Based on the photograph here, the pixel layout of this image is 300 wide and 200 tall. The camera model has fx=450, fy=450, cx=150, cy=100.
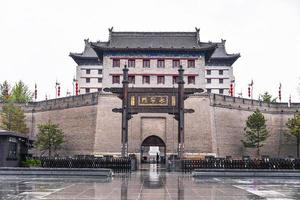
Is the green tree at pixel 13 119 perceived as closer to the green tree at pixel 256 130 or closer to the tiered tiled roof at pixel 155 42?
the tiered tiled roof at pixel 155 42

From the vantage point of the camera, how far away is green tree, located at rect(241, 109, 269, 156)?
152 feet

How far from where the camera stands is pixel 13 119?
47031 mm

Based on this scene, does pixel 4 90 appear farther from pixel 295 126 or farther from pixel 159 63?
pixel 295 126

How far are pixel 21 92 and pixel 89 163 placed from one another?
40843 millimetres

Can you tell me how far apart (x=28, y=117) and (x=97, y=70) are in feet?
53.8

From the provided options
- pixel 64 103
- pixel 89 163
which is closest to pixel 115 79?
pixel 64 103

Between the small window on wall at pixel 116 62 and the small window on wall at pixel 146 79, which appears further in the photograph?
the small window on wall at pixel 116 62

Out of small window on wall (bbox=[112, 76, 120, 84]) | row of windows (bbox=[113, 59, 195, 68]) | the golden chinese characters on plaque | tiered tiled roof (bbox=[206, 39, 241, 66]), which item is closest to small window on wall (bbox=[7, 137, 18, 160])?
the golden chinese characters on plaque

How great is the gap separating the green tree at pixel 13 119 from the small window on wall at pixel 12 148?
2355 centimetres

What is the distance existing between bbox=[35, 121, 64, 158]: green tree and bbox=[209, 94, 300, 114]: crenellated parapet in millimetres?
16309

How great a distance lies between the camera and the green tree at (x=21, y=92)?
203 ft

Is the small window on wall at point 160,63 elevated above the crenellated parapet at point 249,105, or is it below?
above

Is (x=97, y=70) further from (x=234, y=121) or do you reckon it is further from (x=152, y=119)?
(x=234, y=121)

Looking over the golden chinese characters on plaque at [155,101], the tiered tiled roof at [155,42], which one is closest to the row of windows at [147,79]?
the tiered tiled roof at [155,42]
